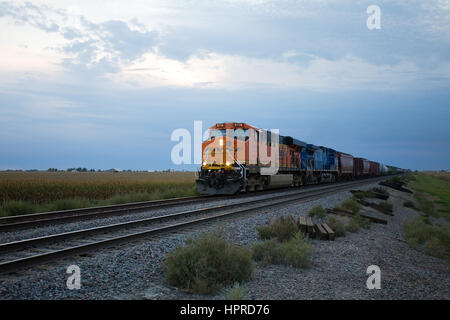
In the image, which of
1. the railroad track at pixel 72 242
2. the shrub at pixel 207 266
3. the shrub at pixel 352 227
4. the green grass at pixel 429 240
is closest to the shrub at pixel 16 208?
the railroad track at pixel 72 242

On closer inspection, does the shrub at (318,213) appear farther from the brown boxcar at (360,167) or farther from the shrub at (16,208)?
the brown boxcar at (360,167)

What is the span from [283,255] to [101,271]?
305 cm

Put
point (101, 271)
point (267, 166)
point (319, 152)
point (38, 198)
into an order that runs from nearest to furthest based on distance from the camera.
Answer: point (101, 271) < point (38, 198) < point (267, 166) < point (319, 152)

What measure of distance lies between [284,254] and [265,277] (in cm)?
102

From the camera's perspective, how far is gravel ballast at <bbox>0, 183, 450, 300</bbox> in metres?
4.51

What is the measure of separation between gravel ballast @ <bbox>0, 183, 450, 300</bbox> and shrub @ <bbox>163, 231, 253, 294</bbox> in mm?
131

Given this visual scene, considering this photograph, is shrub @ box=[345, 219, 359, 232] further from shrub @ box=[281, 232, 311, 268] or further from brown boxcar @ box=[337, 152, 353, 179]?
brown boxcar @ box=[337, 152, 353, 179]

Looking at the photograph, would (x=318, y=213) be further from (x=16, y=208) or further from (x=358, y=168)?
(x=358, y=168)

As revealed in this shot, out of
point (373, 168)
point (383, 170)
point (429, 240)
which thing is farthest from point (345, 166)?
point (383, 170)

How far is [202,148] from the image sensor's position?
19.5 m

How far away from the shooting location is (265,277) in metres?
5.32
